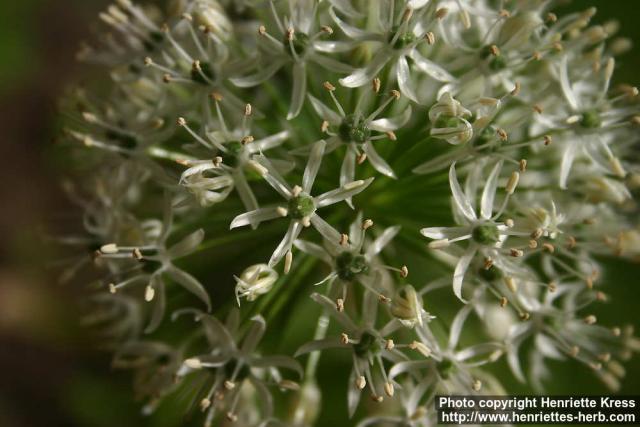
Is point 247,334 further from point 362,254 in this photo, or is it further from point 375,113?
point 375,113

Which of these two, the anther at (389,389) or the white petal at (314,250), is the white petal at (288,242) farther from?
the anther at (389,389)

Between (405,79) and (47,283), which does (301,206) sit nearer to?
(405,79)

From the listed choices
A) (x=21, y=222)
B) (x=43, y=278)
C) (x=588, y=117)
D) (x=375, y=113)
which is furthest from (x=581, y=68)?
(x=21, y=222)

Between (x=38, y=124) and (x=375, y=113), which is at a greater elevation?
(x=375, y=113)

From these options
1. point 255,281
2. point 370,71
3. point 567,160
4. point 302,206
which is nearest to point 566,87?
point 567,160

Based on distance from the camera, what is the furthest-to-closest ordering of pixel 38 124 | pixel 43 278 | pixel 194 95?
pixel 38 124
pixel 43 278
pixel 194 95

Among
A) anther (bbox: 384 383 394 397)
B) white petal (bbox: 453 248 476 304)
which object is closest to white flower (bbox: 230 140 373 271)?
white petal (bbox: 453 248 476 304)
